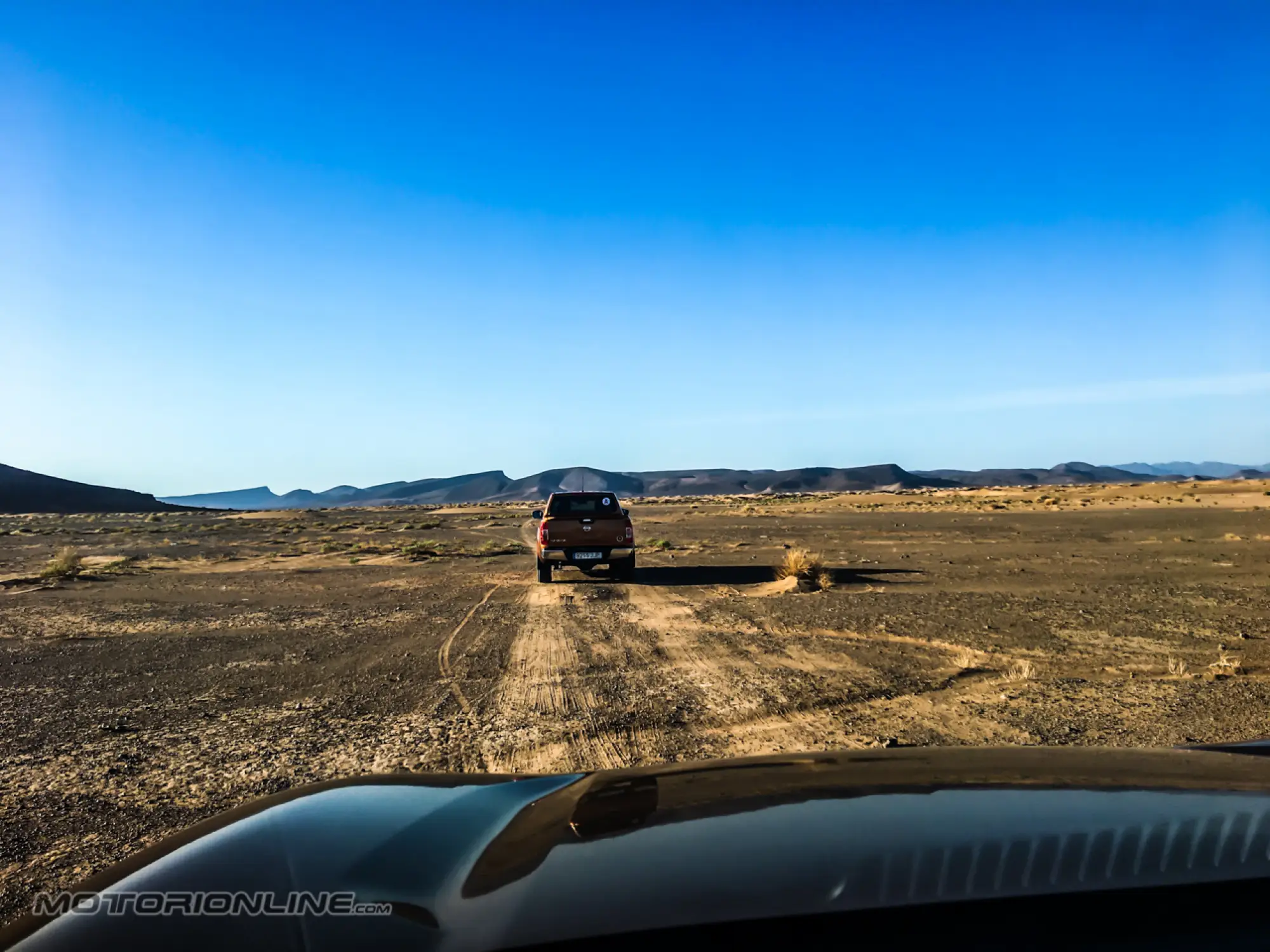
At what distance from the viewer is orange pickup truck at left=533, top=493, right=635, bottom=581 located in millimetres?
19859

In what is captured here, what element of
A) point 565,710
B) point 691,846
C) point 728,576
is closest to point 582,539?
point 728,576

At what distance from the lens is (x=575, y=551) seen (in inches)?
787

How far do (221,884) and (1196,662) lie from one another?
11.1 m

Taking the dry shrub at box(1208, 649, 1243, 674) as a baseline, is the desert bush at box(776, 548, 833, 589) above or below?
A: above

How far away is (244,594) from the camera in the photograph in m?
19.2

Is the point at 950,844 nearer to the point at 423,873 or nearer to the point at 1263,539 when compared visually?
the point at 423,873

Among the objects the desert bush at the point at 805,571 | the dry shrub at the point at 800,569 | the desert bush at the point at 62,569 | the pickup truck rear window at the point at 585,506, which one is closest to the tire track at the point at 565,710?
the desert bush at the point at 805,571

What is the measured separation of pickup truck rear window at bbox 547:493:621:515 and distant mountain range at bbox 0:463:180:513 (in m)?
132

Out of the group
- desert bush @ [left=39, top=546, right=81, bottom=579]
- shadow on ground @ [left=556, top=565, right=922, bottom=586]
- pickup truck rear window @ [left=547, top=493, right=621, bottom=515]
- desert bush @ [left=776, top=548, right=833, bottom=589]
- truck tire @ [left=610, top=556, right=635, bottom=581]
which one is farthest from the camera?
desert bush @ [left=39, top=546, right=81, bottom=579]

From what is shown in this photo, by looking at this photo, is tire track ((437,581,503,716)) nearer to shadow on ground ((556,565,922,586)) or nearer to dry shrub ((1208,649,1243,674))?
shadow on ground ((556,565,922,586))

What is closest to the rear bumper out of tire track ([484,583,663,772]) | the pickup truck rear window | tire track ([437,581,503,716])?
the pickup truck rear window

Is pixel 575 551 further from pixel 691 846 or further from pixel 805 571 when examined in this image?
pixel 691 846

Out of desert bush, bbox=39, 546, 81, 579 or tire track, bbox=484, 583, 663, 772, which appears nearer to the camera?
tire track, bbox=484, 583, 663, 772

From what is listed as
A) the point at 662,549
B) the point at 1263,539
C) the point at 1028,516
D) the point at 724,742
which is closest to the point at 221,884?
the point at 724,742
